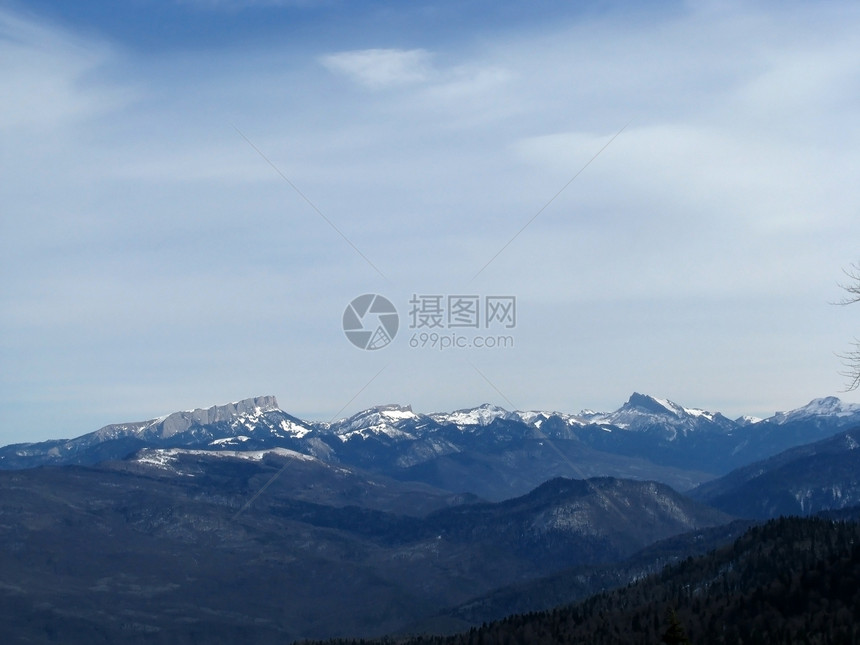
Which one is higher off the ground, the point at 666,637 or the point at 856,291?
the point at 856,291

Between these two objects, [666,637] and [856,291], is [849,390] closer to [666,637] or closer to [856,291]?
[856,291]

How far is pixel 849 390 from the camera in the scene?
3807 inches

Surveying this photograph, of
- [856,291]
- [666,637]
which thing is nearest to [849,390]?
[856,291]

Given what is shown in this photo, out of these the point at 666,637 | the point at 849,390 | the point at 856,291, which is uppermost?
the point at 856,291

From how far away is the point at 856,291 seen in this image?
3730 inches

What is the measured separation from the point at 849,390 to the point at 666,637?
109 ft

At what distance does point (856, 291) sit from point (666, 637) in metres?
41.4

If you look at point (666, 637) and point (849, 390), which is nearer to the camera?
point (849, 390)

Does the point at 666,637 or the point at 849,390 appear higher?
the point at 849,390

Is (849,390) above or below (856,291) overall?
below

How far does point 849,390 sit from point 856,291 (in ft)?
30.1

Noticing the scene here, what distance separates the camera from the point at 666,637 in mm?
110812

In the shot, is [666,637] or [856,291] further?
[666,637]
